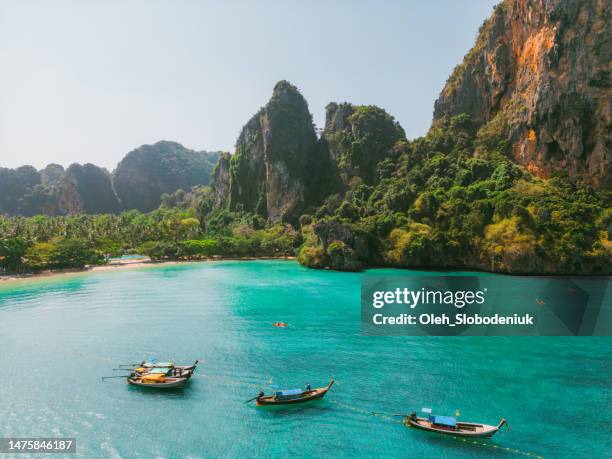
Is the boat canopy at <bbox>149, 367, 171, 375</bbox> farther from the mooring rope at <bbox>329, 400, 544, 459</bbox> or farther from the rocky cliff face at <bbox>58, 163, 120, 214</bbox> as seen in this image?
the rocky cliff face at <bbox>58, 163, 120, 214</bbox>

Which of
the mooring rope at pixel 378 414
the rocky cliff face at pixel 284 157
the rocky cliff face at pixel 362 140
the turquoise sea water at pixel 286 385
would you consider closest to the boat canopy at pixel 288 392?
the turquoise sea water at pixel 286 385

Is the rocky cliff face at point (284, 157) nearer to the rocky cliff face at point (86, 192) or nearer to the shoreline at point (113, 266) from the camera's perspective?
the shoreline at point (113, 266)

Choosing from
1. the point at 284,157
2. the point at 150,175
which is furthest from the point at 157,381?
the point at 150,175

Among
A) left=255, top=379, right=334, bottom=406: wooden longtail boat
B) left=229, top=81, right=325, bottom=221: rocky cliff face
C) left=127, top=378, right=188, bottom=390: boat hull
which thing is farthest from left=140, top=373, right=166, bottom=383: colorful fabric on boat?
left=229, top=81, right=325, bottom=221: rocky cliff face

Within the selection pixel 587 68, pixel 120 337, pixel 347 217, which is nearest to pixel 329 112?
pixel 347 217

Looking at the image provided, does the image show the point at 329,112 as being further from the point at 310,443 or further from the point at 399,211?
the point at 310,443

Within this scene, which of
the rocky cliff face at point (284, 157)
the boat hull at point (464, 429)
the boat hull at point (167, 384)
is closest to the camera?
the boat hull at point (464, 429)

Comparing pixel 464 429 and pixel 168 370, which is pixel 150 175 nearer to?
pixel 168 370
